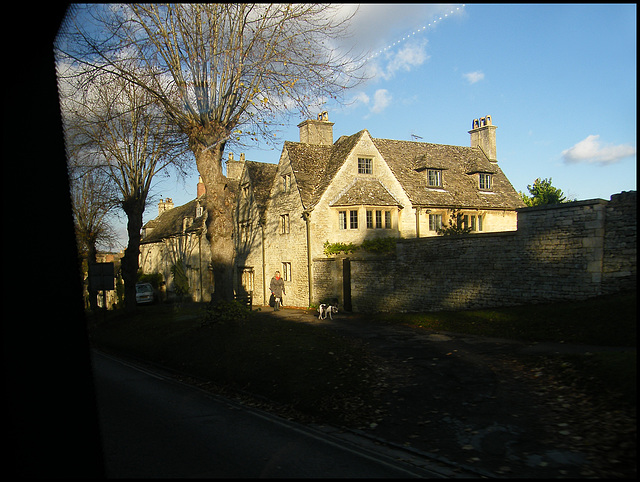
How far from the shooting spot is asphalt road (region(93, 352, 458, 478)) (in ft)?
19.9

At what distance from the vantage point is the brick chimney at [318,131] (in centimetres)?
3331

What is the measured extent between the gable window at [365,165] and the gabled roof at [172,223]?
17.8 metres

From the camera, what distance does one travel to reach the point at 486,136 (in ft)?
124

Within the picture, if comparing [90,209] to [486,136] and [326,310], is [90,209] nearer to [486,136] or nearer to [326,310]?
[326,310]

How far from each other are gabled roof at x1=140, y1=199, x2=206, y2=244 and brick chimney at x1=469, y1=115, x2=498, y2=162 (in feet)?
76.0

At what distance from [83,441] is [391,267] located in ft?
59.6

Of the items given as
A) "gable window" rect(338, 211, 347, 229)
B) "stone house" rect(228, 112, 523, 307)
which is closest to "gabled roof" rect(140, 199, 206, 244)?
"stone house" rect(228, 112, 523, 307)

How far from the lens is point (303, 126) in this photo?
33.3 m

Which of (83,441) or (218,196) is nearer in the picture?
(83,441)

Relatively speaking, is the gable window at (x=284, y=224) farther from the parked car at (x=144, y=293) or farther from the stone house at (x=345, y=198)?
the parked car at (x=144, y=293)

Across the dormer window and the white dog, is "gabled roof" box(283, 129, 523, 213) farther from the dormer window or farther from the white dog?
the white dog

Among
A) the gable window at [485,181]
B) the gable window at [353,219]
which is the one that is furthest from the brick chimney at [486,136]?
the gable window at [353,219]

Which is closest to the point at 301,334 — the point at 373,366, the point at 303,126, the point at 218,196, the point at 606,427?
the point at 373,366

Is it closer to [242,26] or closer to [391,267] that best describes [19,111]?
[242,26]
